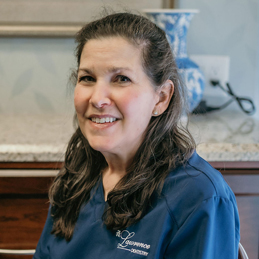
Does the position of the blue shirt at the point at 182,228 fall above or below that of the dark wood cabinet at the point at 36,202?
above

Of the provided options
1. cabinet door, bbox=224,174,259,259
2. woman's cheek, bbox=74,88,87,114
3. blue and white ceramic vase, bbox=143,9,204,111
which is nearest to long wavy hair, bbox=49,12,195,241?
woman's cheek, bbox=74,88,87,114

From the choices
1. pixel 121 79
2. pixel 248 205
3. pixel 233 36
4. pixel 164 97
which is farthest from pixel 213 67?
pixel 121 79

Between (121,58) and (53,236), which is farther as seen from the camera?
(53,236)

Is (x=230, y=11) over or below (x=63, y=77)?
over

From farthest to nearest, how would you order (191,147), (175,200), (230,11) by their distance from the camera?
(230,11) → (191,147) → (175,200)

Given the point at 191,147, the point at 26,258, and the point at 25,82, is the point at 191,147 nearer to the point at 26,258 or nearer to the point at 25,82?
the point at 26,258

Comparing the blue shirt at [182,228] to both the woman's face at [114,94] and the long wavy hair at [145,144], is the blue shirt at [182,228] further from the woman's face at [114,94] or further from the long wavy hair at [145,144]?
the woman's face at [114,94]

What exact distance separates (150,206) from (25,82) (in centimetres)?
103

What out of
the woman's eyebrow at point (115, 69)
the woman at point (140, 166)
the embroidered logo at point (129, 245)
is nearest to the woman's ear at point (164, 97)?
the woman at point (140, 166)

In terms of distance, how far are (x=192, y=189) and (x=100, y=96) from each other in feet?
0.88

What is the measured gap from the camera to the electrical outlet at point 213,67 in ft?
5.16

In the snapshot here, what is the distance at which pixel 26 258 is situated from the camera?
3.89 ft

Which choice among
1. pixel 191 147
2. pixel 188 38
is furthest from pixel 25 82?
pixel 191 147

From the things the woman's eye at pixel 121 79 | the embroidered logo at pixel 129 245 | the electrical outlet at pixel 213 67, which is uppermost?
the woman's eye at pixel 121 79
